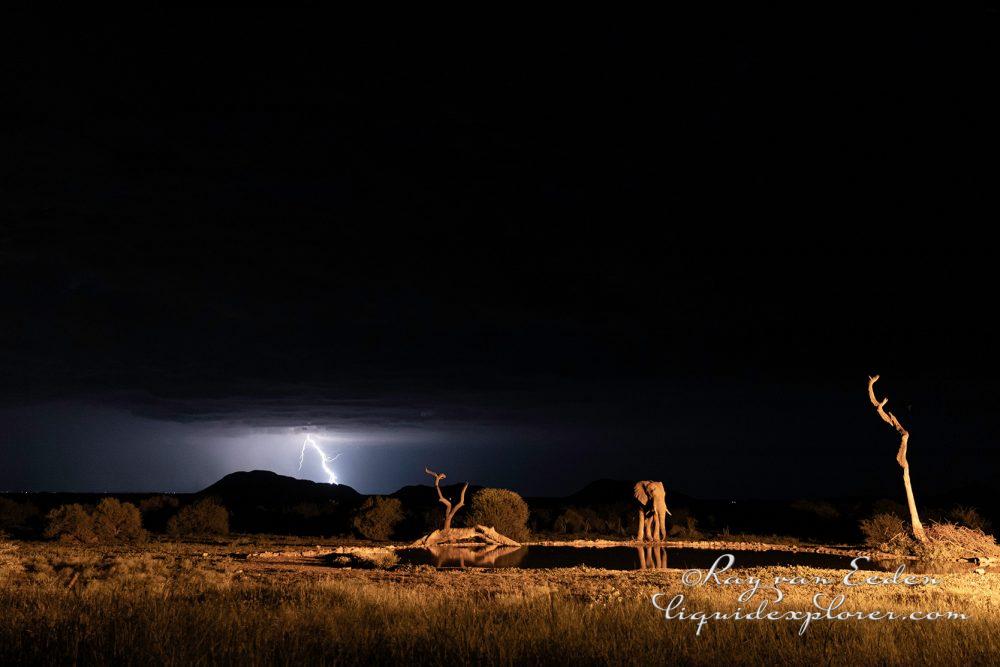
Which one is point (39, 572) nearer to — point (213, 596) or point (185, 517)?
point (213, 596)

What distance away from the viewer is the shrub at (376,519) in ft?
118

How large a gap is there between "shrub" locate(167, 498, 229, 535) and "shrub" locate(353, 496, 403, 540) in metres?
6.55

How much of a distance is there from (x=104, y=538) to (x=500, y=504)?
1701 cm

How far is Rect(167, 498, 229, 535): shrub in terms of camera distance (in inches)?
1470

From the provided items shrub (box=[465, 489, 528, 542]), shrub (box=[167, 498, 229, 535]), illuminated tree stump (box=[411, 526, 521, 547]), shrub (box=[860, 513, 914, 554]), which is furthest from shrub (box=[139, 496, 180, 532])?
shrub (box=[860, 513, 914, 554])

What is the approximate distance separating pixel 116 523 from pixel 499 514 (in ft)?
55.4

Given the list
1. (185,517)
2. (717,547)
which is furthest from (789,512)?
(185,517)

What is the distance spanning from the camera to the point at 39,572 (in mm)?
18703

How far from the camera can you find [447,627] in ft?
33.5

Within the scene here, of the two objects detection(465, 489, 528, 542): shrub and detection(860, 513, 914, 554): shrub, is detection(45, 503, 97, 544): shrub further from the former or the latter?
detection(860, 513, 914, 554): shrub

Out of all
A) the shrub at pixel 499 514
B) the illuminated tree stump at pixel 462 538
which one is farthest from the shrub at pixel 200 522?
the illuminated tree stump at pixel 462 538

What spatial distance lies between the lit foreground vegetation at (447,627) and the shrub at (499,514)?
58.7 feet

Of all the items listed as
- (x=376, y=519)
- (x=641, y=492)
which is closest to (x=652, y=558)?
(x=641, y=492)

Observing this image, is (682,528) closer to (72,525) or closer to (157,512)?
(72,525)
